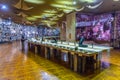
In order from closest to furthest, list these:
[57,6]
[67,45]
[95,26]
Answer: [67,45], [57,6], [95,26]

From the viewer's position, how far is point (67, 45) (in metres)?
5.52

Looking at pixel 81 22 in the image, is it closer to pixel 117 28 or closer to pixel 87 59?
pixel 117 28

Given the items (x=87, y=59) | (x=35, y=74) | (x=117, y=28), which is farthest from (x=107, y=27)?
(x=35, y=74)

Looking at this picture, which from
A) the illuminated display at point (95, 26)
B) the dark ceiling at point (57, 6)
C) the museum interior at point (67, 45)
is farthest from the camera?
the illuminated display at point (95, 26)

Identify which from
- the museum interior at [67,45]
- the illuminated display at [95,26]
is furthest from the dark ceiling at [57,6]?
the illuminated display at [95,26]

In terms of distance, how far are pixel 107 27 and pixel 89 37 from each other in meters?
1.95

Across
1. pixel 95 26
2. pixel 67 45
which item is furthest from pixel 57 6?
pixel 95 26

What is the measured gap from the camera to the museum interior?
420 centimetres

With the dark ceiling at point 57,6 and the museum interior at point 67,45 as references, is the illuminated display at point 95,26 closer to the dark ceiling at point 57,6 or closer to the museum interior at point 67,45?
the museum interior at point 67,45

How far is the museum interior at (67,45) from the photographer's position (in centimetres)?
420

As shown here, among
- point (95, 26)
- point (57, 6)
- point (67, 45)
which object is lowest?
point (67, 45)

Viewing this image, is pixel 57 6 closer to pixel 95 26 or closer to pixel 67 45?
pixel 67 45

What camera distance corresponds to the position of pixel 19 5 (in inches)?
220

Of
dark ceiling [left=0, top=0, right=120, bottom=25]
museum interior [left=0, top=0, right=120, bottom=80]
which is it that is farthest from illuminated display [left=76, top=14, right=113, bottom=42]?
dark ceiling [left=0, top=0, right=120, bottom=25]
